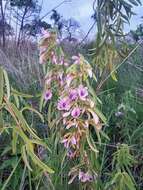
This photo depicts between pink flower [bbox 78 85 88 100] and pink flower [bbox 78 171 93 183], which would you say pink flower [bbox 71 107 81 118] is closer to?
pink flower [bbox 78 85 88 100]

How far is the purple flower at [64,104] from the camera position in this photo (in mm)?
1448

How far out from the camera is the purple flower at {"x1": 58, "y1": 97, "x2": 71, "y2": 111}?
1448mm

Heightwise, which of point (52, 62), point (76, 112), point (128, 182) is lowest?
point (128, 182)

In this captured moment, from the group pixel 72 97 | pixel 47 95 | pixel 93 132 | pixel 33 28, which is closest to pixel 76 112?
pixel 72 97

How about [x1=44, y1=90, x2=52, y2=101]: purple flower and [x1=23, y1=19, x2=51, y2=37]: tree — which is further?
[x1=23, y1=19, x2=51, y2=37]: tree

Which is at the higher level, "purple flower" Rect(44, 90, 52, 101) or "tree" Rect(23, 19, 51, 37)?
"tree" Rect(23, 19, 51, 37)

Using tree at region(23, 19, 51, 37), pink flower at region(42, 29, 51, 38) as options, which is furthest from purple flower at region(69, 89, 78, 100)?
tree at region(23, 19, 51, 37)

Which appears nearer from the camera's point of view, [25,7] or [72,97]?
[72,97]

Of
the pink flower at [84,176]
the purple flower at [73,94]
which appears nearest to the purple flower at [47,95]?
the purple flower at [73,94]

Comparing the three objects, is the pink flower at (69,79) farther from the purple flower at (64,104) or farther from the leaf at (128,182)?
the leaf at (128,182)

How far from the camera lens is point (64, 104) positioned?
1.46 metres

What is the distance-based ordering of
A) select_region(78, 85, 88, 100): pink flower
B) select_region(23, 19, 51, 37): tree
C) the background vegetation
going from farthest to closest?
select_region(23, 19, 51, 37): tree
select_region(78, 85, 88, 100): pink flower
the background vegetation

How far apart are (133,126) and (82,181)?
54 cm

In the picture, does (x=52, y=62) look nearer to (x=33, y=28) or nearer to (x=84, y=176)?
(x=84, y=176)
